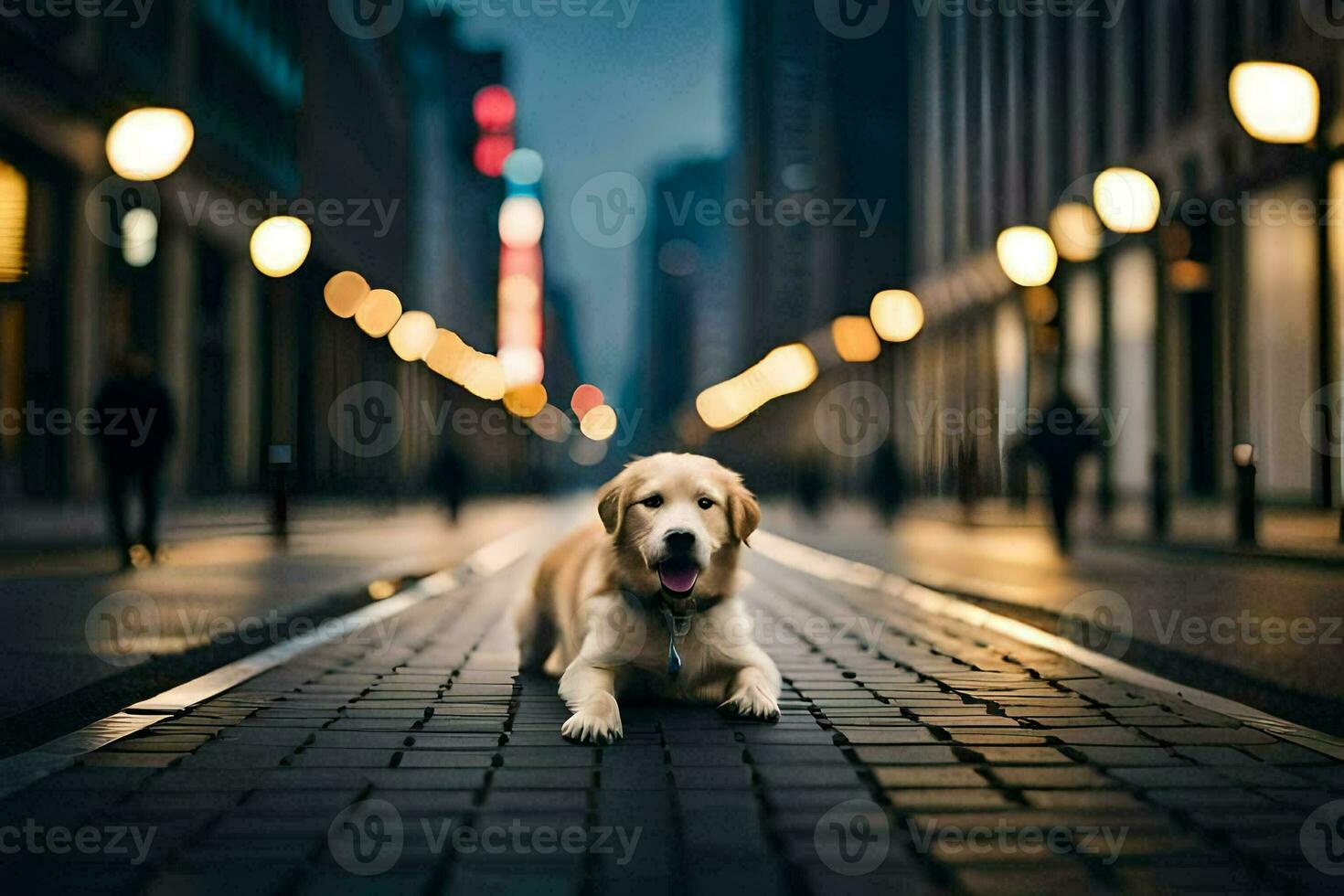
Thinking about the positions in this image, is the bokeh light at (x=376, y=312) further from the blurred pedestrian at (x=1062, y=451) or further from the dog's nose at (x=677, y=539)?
the dog's nose at (x=677, y=539)

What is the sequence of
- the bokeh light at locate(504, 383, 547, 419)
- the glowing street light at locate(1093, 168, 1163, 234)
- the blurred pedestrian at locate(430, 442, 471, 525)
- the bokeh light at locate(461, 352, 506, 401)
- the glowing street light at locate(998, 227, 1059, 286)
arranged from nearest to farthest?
the glowing street light at locate(1093, 168, 1163, 234) → the glowing street light at locate(998, 227, 1059, 286) → the blurred pedestrian at locate(430, 442, 471, 525) → the bokeh light at locate(461, 352, 506, 401) → the bokeh light at locate(504, 383, 547, 419)

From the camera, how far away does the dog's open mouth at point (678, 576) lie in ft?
17.4

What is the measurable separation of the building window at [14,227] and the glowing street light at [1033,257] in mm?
19002

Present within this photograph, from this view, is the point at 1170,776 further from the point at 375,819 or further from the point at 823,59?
the point at 823,59

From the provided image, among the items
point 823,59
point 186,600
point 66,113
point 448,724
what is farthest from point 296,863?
point 823,59

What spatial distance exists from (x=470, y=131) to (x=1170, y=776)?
599ft

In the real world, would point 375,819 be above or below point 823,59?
below

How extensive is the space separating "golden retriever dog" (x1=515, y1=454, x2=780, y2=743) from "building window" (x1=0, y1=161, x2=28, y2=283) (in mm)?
25600

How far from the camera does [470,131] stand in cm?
18012

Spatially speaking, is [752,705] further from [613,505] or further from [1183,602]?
[1183,602]

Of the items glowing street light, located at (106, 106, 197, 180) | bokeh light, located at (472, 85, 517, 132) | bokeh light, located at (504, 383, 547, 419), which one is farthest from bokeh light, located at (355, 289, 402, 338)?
bokeh light, located at (472, 85, 517, 132)

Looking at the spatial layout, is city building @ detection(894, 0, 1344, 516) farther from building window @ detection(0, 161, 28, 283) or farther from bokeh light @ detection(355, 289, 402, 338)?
building window @ detection(0, 161, 28, 283)

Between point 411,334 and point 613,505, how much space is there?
104 feet

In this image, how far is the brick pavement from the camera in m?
3.28
